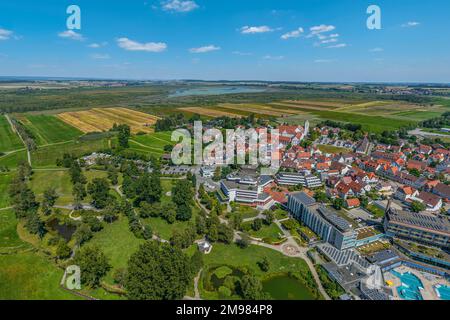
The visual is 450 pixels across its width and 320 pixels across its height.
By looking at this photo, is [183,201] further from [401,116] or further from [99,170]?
[401,116]

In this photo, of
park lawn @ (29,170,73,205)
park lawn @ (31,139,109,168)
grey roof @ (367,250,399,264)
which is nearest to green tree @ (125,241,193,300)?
grey roof @ (367,250,399,264)

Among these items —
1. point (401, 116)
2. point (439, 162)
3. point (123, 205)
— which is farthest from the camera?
point (401, 116)

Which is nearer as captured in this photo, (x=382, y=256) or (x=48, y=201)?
(x=382, y=256)

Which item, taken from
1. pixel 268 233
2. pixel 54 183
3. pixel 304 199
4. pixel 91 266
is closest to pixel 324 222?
pixel 304 199

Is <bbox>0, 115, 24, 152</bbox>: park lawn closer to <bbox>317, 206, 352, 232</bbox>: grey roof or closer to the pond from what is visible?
the pond

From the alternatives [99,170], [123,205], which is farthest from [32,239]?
[99,170]

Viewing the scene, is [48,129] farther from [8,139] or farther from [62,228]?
[62,228]
